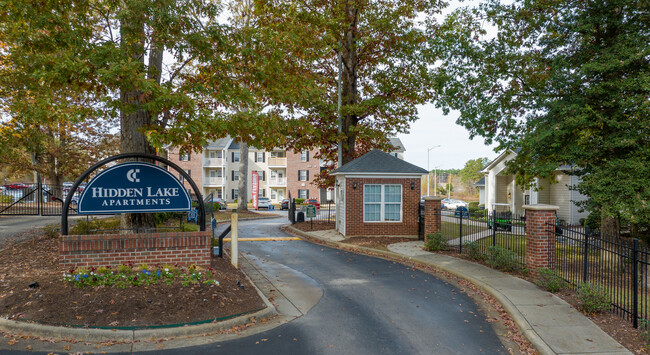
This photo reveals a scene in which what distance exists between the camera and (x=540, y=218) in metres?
9.55

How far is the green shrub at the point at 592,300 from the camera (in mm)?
7078

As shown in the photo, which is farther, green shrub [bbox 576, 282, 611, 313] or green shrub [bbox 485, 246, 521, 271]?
green shrub [bbox 485, 246, 521, 271]

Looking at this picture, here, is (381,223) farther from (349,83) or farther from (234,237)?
(234,237)

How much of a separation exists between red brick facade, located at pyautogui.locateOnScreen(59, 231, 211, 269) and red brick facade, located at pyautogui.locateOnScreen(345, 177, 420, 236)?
9461mm

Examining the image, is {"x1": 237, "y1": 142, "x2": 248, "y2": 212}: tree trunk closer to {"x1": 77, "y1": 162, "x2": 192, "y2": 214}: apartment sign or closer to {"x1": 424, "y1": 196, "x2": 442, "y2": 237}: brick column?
{"x1": 424, "y1": 196, "x2": 442, "y2": 237}: brick column

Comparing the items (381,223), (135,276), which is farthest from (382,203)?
(135,276)

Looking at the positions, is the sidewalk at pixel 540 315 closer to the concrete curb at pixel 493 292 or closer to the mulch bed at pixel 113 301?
the concrete curb at pixel 493 292

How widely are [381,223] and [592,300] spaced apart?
1032 cm

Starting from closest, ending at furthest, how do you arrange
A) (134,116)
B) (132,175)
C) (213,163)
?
(132,175), (134,116), (213,163)

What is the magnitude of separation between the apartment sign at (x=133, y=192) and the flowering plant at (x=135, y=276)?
1268 mm

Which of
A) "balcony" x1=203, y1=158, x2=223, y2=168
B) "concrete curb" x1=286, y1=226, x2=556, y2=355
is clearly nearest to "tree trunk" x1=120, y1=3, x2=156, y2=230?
"concrete curb" x1=286, y1=226, x2=556, y2=355

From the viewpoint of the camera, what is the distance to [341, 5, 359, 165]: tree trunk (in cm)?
2064

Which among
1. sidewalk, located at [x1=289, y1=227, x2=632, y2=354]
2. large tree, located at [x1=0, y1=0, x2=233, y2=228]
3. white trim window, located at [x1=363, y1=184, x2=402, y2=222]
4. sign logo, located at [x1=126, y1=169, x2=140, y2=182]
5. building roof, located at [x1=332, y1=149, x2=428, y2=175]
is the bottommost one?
sidewalk, located at [x1=289, y1=227, x2=632, y2=354]

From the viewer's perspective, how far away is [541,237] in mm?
9477
